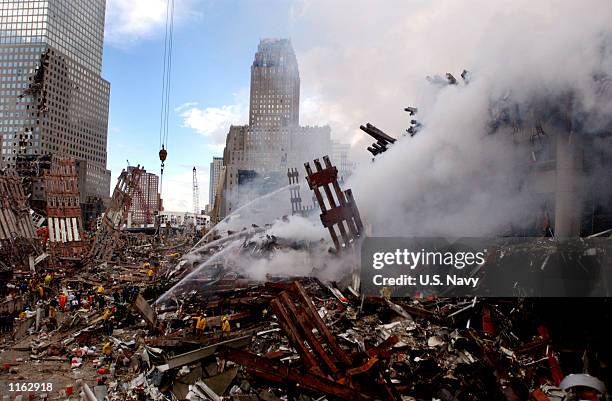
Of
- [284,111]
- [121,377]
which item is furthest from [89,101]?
[121,377]

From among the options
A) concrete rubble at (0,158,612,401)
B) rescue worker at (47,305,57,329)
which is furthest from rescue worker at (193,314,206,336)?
Answer: rescue worker at (47,305,57,329)

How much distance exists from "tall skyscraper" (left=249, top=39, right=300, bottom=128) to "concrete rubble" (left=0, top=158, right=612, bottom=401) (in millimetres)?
99804

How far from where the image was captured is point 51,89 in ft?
331

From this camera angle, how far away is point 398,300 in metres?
11.6

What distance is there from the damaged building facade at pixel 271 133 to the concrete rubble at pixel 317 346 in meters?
66.9

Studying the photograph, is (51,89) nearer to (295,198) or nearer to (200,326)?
(295,198)

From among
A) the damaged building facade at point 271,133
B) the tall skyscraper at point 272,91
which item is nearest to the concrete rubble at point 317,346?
the damaged building facade at point 271,133

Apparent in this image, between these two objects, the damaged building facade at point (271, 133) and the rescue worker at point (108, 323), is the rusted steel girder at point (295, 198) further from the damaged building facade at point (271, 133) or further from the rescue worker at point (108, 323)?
the damaged building facade at point (271, 133)

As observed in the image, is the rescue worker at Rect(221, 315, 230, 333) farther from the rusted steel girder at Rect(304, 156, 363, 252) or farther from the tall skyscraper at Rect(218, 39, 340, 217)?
the tall skyscraper at Rect(218, 39, 340, 217)

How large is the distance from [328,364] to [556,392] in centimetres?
442

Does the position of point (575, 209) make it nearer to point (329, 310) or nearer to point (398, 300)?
point (398, 300)

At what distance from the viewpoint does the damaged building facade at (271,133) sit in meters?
87.6

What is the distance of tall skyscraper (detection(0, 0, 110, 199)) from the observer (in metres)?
96.9

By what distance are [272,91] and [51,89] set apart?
54.0 metres
